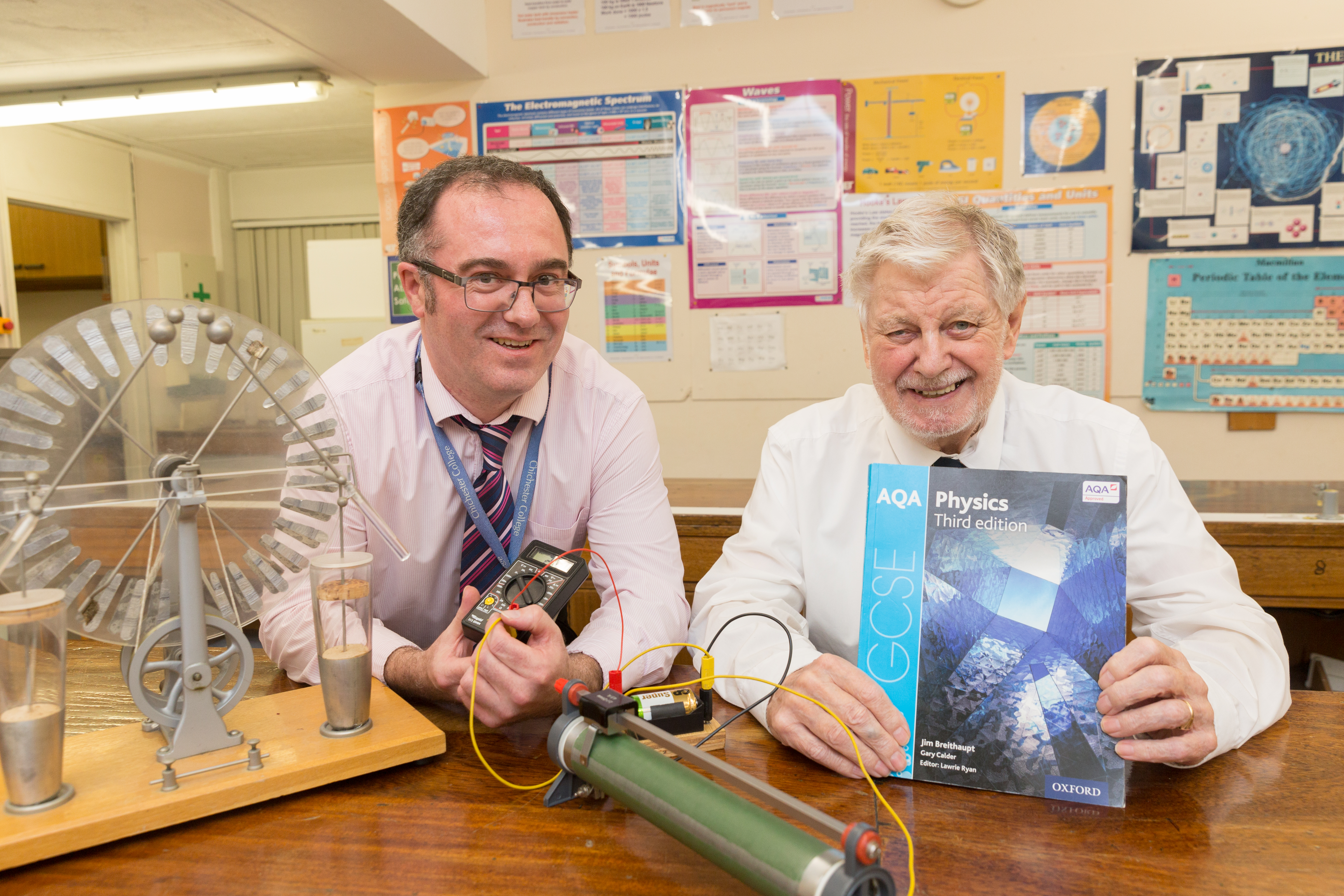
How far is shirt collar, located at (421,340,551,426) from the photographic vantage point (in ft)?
4.80

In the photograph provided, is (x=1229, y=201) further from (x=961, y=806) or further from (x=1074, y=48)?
(x=961, y=806)

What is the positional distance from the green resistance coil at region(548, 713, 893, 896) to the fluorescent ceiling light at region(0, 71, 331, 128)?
2.83 m

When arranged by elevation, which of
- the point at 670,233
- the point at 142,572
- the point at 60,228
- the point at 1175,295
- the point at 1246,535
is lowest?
the point at 1246,535

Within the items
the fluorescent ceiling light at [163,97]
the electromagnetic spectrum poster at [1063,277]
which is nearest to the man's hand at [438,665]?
the electromagnetic spectrum poster at [1063,277]

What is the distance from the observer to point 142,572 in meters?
0.88

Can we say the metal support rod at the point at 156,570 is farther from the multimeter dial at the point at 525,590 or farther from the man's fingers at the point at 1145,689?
the man's fingers at the point at 1145,689

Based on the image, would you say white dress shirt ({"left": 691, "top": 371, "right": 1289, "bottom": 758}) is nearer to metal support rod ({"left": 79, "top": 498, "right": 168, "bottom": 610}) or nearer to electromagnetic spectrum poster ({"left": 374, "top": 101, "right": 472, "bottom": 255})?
metal support rod ({"left": 79, "top": 498, "right": 168, "bottom": 610})

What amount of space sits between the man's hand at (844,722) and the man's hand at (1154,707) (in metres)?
0.21

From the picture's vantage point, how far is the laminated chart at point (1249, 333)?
240 centimetres

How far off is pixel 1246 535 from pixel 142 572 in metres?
2.32

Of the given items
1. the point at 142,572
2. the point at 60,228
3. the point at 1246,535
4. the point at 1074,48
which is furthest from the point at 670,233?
the point at 60,228

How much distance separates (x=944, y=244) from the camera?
126 centimetres

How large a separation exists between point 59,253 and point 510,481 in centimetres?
467

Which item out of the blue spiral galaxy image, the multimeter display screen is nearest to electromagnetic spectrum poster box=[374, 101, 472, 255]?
the multimeter display screen
